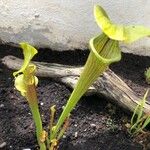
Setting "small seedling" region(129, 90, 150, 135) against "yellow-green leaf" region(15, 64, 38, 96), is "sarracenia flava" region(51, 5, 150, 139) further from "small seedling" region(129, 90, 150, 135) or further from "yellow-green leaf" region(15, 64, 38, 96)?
"small seedling" region(129, 90, 150, 135)

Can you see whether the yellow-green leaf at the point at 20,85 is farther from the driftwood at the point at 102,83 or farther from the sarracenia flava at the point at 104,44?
the driftwood at the point at 102,83

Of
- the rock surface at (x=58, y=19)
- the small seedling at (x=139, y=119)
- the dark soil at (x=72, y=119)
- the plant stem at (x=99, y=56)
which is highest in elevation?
the plant stem at (x=99, y=56)

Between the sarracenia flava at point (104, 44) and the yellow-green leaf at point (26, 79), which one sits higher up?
the sarracenia flava at point (104, 44)

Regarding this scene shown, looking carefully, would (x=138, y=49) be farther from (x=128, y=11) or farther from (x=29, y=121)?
(x=29, y=121)

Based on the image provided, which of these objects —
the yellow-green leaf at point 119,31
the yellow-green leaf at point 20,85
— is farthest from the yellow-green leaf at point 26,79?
the yellow-green leaf at point 119,31

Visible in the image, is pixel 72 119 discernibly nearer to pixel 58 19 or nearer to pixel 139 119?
pixel 139 119

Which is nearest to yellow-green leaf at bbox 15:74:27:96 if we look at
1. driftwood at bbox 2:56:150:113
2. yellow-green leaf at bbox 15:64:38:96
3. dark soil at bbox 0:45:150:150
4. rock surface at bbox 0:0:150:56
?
yellow-green leaf at bbox 15:64:38:96

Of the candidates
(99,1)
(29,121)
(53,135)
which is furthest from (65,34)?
(53,135)
